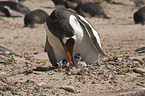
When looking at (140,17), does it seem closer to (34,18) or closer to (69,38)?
(34,18)

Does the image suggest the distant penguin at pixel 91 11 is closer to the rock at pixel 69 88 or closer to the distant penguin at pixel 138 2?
the distant penguin at pixel 138 2

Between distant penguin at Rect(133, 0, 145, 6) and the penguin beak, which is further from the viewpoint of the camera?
distant penguin at Rect(133, 0, 145, 6)

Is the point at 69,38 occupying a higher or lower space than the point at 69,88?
higher

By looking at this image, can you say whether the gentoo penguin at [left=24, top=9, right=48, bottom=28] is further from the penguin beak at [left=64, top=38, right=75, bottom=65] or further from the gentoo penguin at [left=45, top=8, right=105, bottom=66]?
the penguin beak at [left=64, top=38, right=75, bottom=65]

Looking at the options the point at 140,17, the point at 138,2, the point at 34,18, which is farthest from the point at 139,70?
the point at 138,2

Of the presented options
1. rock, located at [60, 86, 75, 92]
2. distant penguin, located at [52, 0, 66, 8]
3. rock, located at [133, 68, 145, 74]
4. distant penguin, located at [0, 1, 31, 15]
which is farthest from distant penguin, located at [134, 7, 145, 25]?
rock, located at [60, 86, 75, 92]

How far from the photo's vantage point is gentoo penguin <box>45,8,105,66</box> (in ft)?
12.2

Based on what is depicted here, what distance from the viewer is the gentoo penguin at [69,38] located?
3.73m

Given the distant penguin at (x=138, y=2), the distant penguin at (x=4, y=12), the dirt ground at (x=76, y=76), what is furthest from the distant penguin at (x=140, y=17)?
the distant penguin at (x=4, y=12)

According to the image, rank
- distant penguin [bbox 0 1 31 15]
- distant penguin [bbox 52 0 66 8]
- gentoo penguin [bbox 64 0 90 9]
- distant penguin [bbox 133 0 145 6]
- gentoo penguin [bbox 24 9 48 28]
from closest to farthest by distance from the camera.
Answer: gentoo penguin [bbox 24 9 48 28] < distant penguin [bbox 0 1 31 15] < gentoo penguin [bbox 64 0 90 9] < distant penguin [bbox 52 0 66 8] < distant penguin [bbox 133 0 145 6]

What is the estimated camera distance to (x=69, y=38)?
373 cm

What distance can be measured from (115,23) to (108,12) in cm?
224

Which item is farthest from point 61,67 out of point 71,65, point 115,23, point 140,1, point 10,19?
point 140,1

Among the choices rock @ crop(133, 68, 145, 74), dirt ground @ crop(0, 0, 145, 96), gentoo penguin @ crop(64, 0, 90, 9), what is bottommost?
dirt ground @ crop(0, 0, 145, 96)
